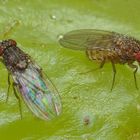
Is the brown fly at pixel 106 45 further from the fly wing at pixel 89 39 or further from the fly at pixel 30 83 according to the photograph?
the fly at pixel 30 83

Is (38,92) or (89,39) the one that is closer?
(38,92)

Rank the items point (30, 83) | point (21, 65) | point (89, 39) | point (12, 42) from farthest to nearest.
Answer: point (89, 39) < point (21, 65) < point (30, 83) < point (12, 42)

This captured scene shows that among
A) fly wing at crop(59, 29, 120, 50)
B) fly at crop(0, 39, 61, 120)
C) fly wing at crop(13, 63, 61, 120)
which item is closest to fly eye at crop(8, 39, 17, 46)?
fly at crop(0, 39, 61, 120)

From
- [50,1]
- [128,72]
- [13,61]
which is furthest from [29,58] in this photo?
[128,72]

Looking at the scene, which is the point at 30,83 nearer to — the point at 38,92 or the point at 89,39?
the point at 38,92

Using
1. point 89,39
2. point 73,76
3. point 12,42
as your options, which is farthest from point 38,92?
point 89,39

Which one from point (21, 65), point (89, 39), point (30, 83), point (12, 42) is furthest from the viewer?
point (89, 39)

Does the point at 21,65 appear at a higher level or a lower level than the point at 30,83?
higher
